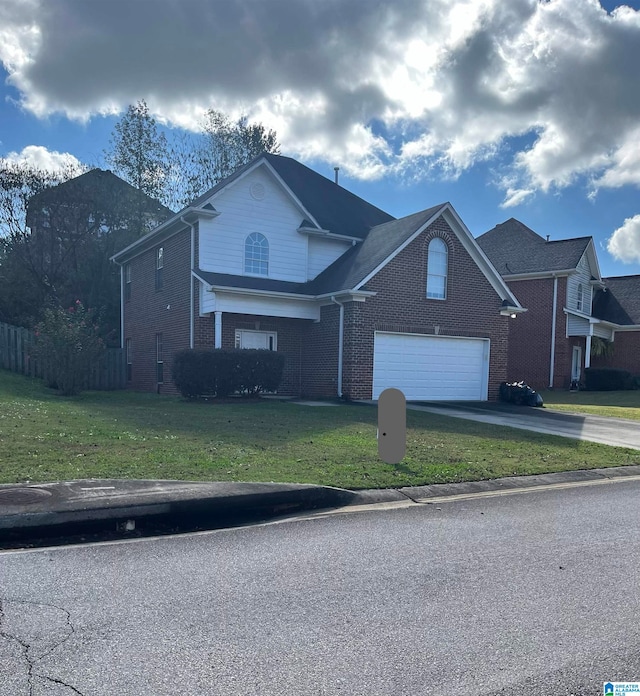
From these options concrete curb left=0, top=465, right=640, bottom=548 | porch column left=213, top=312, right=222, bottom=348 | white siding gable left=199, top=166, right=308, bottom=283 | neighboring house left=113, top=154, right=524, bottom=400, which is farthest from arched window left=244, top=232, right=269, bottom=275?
concrete curb left=0, top=465, right=640, bottom=548

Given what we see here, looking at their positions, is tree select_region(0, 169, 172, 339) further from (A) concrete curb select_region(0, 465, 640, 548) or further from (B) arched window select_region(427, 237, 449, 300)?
(A) concrete curb select_region(0, 465, 640, 548)

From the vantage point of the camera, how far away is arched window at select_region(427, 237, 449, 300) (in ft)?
62.4

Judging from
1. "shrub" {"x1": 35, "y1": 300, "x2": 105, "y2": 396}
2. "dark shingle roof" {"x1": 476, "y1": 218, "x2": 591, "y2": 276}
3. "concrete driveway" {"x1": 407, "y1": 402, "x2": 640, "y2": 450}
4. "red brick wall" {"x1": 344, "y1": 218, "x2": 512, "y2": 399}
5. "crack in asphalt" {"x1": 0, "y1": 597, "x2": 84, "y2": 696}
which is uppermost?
"dark shingle roof" {"x1": 476, "y1": 218, "x2": 591, "y2": 276}

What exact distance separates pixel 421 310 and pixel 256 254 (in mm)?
5629

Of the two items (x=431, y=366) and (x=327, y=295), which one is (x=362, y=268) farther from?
(x=431, y=366)

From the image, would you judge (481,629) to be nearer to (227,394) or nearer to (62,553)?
(62,553)

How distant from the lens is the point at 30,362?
20766 millimetres

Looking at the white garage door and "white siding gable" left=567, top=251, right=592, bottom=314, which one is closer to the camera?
the white garage door

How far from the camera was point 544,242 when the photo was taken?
30.2m

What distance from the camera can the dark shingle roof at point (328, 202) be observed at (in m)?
21.5

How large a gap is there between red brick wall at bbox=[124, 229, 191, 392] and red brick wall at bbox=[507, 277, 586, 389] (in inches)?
650

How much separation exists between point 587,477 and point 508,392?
38.4 ft

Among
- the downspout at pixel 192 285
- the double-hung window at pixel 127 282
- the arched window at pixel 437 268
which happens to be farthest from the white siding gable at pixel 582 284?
the double-hung window at pixel 127 282

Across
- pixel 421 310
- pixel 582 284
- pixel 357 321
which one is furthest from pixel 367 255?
pixel 582 284
